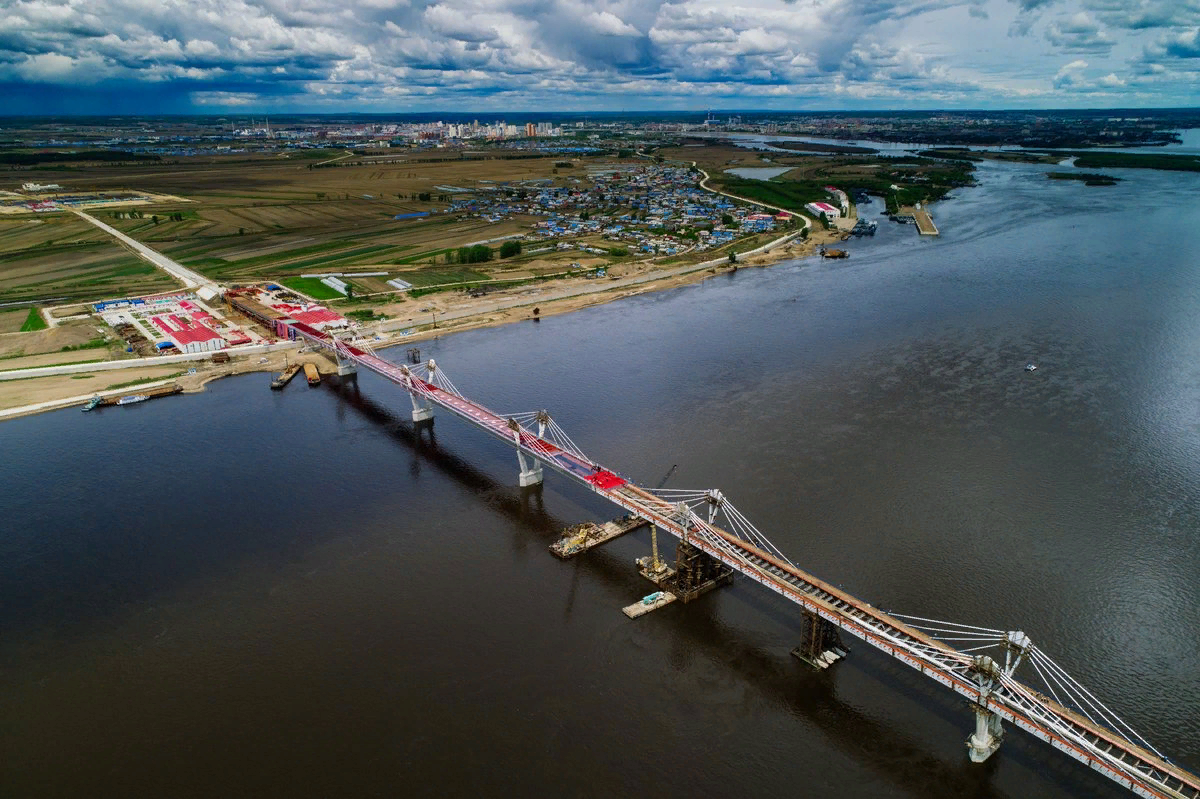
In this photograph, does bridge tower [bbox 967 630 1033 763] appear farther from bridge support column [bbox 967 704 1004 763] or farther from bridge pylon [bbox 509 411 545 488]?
bridge pylon [bbox 509 411 545 488]

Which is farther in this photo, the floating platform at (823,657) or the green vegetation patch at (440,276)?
the green vegetation patch at (440,276)

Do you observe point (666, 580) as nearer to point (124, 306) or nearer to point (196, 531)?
point (196, 531)

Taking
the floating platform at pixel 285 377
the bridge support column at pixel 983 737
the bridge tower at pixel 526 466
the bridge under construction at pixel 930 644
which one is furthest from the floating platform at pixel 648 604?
the floating platform at pixel 285 377

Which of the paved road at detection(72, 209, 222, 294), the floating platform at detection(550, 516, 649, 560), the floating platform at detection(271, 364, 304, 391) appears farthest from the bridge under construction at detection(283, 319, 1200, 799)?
the paved road at detection(72, 209, 222, 294)

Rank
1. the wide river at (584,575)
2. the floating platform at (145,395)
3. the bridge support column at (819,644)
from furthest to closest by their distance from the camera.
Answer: the floating platform at (145,395)
the bridge support column at (819,644)
the wide river at (584,575)

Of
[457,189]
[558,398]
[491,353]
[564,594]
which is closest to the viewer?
[564,594]

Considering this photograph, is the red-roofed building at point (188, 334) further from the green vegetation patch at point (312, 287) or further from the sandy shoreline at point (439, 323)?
the green vegetation patch at point (312, 287)

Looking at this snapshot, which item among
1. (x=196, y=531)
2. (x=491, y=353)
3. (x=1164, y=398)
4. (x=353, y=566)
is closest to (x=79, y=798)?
(x=353, y=566)
